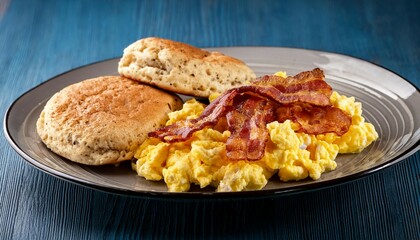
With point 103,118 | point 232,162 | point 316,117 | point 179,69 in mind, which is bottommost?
point 232,162

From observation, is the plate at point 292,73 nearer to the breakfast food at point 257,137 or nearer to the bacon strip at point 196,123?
the breakfast food at point 257,137

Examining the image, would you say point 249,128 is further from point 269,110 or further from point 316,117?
point 316,117

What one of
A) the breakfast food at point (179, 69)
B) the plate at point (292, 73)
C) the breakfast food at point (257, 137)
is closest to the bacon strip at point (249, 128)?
the breakfast food at point (257, 137)

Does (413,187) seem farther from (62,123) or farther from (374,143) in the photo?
(62,123)

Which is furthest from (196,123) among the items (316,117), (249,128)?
(316,117)

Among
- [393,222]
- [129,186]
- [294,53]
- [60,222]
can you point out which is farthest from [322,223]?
[294,53]

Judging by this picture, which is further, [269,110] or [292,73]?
[292,73]
